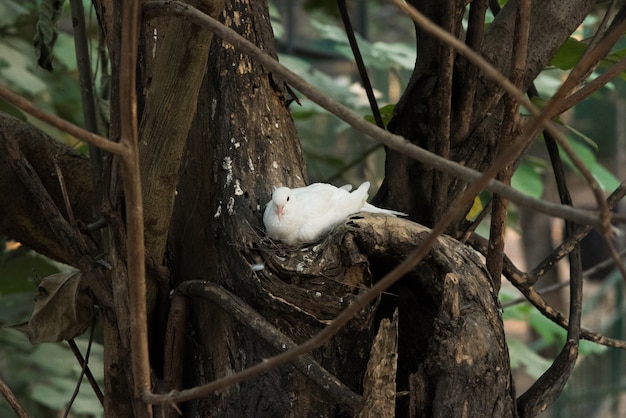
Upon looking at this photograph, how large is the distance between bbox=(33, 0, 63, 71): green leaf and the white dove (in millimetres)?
457

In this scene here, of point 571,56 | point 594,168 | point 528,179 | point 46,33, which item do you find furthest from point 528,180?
point 46,33

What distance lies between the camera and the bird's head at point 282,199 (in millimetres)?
1151

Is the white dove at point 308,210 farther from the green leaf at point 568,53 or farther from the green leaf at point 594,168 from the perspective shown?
the green leaf at point 594,168

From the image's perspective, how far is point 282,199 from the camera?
3.87ft

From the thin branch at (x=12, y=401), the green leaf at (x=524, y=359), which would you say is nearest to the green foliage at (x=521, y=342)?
the green leaf at (x=524, y=359)

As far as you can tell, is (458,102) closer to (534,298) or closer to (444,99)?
(444,99)

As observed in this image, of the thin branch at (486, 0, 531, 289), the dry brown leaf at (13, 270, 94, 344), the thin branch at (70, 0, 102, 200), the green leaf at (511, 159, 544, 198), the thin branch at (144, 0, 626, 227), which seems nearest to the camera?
the thin branch at (144, 0, 626, 227)

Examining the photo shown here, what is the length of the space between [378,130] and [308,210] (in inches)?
21.4

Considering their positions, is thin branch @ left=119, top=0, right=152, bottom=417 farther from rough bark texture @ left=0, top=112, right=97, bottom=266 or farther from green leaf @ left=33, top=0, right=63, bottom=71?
green leaf @ left=33, top=0, right=63, bottom=71

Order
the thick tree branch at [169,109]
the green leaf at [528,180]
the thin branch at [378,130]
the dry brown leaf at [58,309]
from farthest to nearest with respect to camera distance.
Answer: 1. the green leaf at [528,180]
2. the dry brown leaf at [58,309]
3. the thick tree branch at [169,109]
4. the thin branch at [378,130]

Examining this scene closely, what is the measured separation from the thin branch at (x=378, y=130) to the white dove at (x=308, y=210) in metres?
0.33

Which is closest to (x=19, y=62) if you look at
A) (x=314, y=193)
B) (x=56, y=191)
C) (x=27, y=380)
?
(x=27, y=380)

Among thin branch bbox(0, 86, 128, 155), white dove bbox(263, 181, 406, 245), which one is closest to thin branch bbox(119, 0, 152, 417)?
thin branch bbox(0, 86, 128, 155)

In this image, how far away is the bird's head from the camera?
1.15 meters
